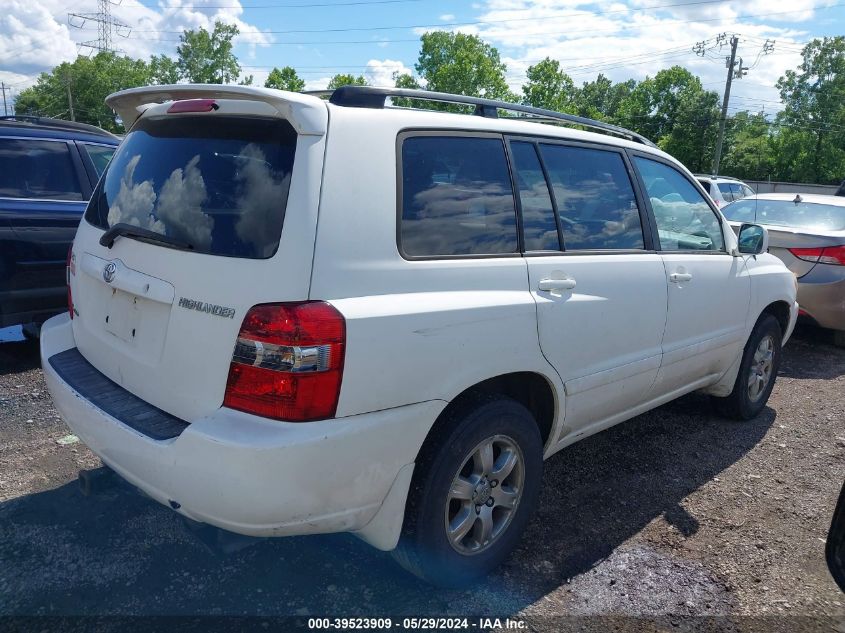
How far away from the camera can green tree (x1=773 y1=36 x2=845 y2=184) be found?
176ft

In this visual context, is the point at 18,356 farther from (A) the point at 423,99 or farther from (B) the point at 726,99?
(B) the point at 726,99

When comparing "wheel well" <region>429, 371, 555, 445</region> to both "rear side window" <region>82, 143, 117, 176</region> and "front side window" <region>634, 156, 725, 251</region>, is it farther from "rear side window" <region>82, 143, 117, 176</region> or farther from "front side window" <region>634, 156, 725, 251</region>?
"rear side window" <region>82, 143, 117, 176</region>

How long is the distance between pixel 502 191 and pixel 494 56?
56.8m

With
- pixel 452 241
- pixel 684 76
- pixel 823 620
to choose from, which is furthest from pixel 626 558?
pixel 684 76

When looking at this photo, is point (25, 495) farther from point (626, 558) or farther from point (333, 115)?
point (626, 558)

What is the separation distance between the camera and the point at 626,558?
3033 millimetres

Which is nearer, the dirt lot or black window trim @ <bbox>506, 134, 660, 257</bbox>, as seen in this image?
the dirt lot

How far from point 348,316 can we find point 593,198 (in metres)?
1.74

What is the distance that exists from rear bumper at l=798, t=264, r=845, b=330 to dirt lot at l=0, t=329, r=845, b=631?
114 inches

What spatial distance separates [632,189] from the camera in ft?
11.7

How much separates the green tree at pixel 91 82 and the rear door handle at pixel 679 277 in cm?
8799

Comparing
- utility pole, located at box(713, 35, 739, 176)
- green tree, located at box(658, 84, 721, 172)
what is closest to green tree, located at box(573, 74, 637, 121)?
green tree, located at box(658, 84, 721, 172)

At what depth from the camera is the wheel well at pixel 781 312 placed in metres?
4.75

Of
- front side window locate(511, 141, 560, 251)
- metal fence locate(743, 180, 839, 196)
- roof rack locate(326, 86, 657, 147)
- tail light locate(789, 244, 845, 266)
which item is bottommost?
metal fence locate(743, 180, 839, 196)
